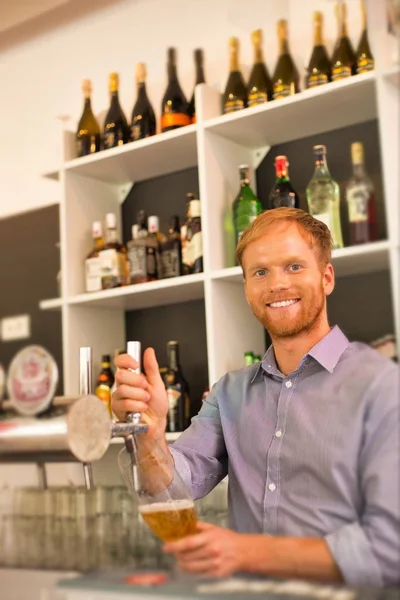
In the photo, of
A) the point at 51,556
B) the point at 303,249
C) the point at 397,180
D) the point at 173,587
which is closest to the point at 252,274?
the point at 303,249

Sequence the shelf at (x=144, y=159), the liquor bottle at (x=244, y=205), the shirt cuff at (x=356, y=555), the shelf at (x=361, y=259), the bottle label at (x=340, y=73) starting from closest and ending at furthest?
the shirt cuff at (x=356, y=555) → the shelf at (x=361, y=259) → the bottle label at (x=340, y=73) → the liquor bottle at (x=244, y=205) → the shelf at (x=144, y=159)

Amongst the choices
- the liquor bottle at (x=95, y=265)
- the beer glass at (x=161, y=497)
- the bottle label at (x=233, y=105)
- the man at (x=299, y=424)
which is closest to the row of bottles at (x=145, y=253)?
the liquor bottle at (x=95, y=265)

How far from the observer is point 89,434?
1.73 ft

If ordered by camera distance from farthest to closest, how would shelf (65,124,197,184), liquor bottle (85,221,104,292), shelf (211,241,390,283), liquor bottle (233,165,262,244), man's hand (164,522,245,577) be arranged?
liquor bottle (85,221,104,292), shelf (65,124,197,184), liquor bottle (233,165,262,244), shelf (211,241,390,283), man's hand (164,522,245,577)

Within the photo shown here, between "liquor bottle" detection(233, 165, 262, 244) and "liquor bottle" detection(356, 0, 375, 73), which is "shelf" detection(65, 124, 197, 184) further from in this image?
"liquor bottle" detection(356, 0, 375, 73)

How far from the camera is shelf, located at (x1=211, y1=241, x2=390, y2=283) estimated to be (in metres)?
1.16

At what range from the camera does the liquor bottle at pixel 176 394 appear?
55.4 inches

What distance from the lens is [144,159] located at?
5.40ft

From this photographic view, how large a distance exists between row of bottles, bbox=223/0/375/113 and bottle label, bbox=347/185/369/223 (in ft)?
0.77

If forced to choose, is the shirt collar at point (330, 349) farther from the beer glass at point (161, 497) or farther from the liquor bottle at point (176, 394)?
the liquor bottle at point (176, 394)

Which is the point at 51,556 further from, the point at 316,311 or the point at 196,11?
the point at 196,11

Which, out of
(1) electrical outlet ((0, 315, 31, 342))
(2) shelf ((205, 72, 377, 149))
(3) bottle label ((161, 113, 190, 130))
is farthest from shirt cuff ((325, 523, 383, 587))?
(3) bottle label ((161, 113, 190, 130))

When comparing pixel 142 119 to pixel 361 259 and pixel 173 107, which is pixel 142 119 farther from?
pixel 361 259

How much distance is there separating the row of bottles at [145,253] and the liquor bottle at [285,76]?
284 mm
